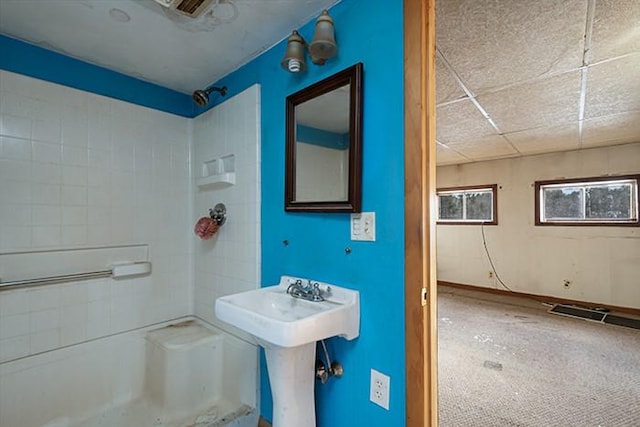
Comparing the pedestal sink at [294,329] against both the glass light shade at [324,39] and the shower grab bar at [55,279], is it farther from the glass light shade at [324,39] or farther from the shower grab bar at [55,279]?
the shower grab bar at [55,279]

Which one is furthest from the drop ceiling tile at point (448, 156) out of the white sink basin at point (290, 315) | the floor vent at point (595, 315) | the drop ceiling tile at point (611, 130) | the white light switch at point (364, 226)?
the white sink basin at point (290, 315)

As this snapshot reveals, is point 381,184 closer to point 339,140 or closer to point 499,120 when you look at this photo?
point 339,140

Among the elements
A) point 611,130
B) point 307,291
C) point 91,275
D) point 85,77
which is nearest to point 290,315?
point 307,291

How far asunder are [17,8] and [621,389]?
14.2ft

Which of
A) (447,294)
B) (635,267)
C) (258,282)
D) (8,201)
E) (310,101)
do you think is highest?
(310,101)

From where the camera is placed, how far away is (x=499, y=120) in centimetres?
297

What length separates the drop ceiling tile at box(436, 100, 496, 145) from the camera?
8.79ft

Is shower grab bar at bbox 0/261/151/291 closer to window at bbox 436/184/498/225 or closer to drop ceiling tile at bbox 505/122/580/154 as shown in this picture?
drop ceiling tile at bbox 505/122/580/154

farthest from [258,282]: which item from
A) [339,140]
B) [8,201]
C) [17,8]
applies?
[17,8]

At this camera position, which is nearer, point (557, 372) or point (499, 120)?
point (557, 372)

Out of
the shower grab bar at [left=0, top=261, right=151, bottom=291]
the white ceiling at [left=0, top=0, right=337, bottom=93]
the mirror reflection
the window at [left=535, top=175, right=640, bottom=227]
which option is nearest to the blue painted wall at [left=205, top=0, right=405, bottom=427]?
the mirror reflection

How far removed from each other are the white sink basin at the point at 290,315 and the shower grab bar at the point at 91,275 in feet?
3.61

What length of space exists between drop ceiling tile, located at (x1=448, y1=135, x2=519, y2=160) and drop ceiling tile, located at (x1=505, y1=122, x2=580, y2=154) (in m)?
0.11

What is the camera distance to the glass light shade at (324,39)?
4.09 feet
